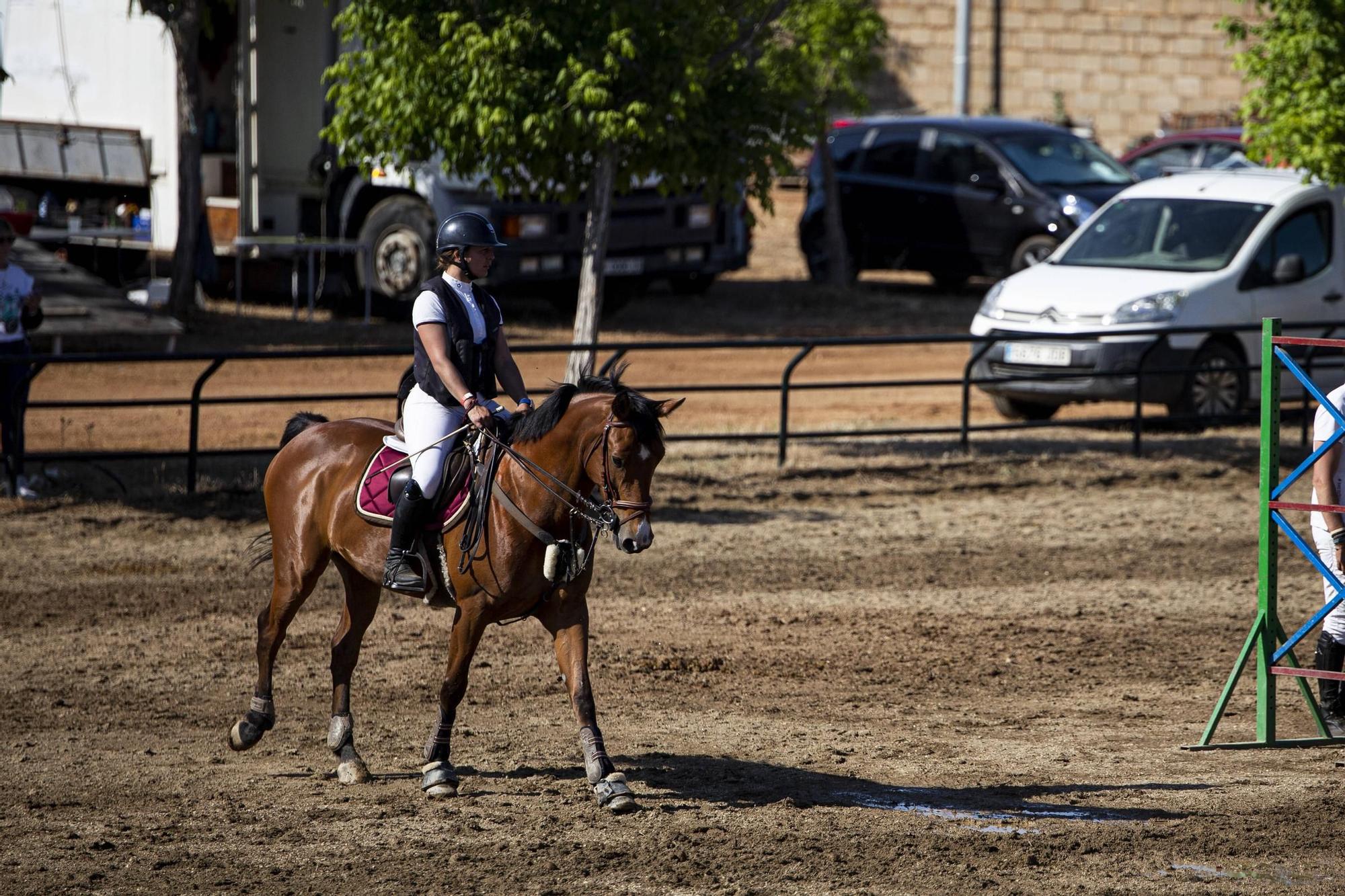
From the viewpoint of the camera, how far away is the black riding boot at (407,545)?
6625 millimetres

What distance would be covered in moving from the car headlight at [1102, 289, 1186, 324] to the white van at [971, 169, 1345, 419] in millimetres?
11

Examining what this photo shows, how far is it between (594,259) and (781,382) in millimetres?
2057

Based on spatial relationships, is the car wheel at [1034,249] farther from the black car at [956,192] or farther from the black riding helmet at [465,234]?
the black riding helmet at [465,234]

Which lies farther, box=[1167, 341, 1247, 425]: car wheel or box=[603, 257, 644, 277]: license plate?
box=[603, 257, 644, 277]: license plate

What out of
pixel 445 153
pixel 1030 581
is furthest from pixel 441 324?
pixel 445 153

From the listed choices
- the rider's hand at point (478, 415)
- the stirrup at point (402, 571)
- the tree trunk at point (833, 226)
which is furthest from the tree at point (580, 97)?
the tree trunk at point (833, 226)

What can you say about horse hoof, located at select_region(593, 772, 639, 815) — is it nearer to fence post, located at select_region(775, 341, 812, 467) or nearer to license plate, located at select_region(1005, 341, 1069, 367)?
fence post, located at select_region(775, 341, 812, 467)

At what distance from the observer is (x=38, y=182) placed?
2089cm

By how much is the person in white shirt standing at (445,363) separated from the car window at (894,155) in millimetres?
17815

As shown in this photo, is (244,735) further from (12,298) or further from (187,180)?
(187,180)

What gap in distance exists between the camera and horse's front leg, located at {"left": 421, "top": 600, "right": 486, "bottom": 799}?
21.4 feet

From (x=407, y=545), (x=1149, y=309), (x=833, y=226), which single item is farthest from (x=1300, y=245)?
(x=407, y=545)

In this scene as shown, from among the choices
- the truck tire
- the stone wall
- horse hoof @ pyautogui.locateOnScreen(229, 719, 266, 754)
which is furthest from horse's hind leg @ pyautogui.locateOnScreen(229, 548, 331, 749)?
the stone wall

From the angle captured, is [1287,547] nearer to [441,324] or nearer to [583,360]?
[583,360]
